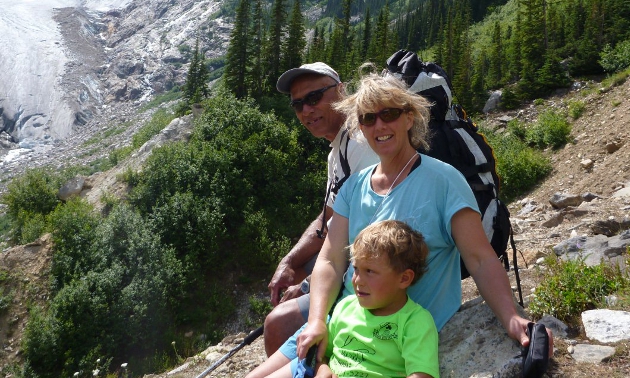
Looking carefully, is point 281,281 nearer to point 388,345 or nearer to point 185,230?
point 388,345

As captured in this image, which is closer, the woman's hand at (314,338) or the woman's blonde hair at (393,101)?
the woman's hand at (314,338)

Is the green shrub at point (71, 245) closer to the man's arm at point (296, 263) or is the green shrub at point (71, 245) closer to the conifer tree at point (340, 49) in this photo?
the man's arm at point (296, 263)

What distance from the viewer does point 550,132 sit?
15.0 metres

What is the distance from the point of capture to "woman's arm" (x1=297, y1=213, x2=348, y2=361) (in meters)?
2.61

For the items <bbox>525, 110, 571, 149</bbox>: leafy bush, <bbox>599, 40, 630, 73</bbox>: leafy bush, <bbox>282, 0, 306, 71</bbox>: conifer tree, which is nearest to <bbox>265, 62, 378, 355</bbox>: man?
<bbox>525, 110, 571, 149</bbox>: leafy bush

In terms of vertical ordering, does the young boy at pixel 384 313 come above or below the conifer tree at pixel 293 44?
above

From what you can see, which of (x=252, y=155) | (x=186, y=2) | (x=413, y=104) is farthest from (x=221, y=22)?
(x=413, y=104)

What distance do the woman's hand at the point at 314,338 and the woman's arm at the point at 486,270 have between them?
830 millimetres

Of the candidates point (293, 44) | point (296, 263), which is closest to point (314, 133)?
point (296, 263)

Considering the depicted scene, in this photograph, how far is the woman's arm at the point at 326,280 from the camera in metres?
2.61

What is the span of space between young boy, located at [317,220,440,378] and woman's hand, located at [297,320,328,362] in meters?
0.09

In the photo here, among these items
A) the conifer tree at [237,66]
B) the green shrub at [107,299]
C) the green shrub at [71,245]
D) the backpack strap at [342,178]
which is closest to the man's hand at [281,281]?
the backpack strap at [342,178]

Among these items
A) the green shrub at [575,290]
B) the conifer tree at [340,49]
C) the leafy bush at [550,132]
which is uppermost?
the green shrub at [575,290]

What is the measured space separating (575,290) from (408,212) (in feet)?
6.96
